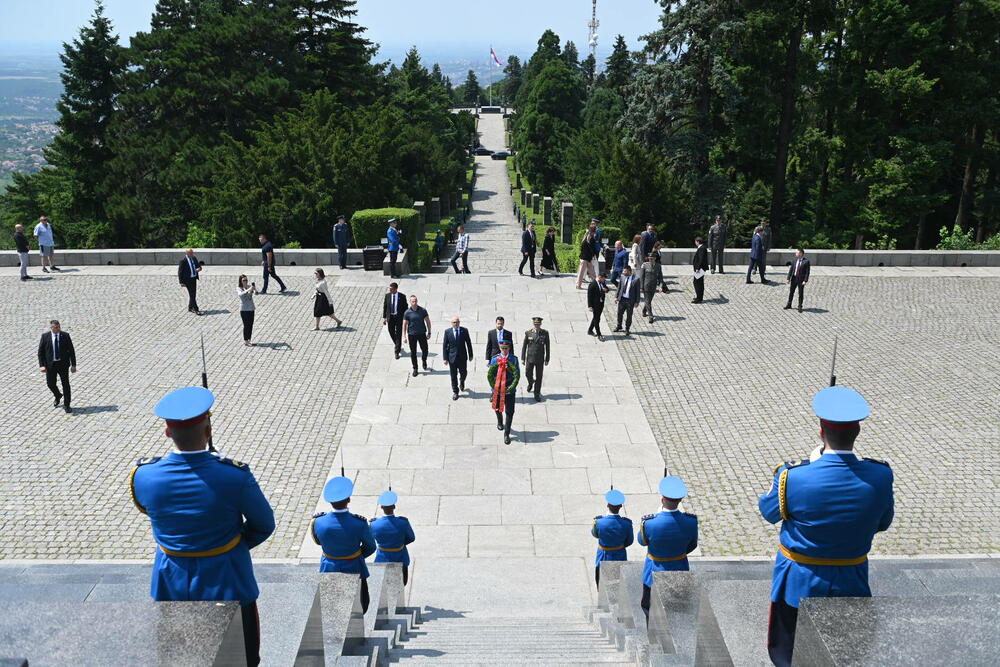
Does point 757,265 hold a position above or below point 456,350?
below

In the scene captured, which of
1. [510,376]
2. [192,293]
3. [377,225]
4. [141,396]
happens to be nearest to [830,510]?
[510,376]

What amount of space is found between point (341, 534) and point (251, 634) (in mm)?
2415

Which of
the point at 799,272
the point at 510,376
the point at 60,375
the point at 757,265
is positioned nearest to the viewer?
the point at 510,376

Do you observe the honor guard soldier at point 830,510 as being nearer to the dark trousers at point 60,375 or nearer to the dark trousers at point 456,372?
the dark trousers at point 456,372

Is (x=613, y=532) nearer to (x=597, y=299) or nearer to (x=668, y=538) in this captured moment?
(x=668, y=538)

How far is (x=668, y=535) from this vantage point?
6770mm

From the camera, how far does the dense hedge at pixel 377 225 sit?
24844 mm

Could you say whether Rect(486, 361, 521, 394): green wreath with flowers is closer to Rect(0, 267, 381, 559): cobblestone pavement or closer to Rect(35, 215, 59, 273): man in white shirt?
Rect(0, 267, 381, 559): cobblestone pavement

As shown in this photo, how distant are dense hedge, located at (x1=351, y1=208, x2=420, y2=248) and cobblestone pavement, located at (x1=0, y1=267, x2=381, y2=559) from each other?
10.3 ft

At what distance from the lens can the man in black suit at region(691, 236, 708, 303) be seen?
19.2 metres

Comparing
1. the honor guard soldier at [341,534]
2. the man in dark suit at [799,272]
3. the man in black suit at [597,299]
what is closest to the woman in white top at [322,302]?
the man in black suit at [597,299]

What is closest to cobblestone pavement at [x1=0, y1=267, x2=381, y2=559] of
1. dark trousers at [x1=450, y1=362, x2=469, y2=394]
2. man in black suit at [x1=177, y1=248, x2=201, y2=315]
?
man in black suit at [x1=177, y1=248, x2=201, y2=315]

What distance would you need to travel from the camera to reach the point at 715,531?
10.4 metres

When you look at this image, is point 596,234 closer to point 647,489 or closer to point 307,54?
point 647,489
